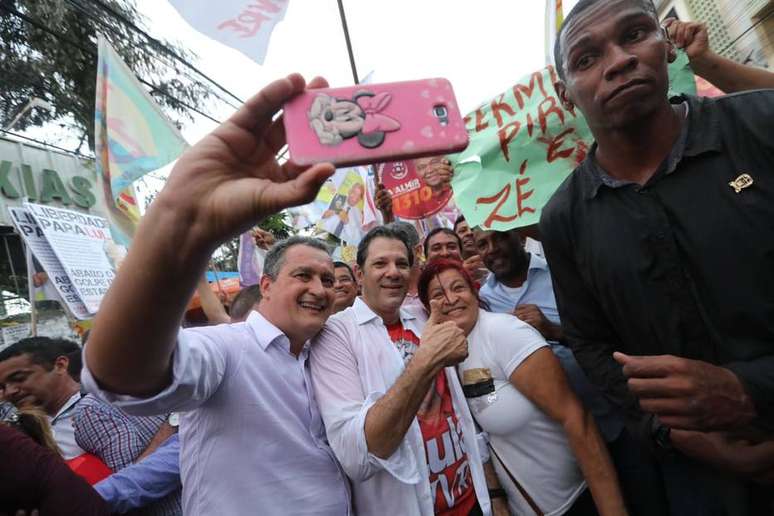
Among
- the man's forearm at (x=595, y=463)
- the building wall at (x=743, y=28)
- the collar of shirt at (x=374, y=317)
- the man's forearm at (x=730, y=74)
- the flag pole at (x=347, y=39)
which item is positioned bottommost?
the man's forearm at (x=595, y=463)

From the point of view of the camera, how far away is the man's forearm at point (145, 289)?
0.80 metres

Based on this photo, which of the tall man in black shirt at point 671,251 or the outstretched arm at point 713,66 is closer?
the tall man in black shirt at point 671,251

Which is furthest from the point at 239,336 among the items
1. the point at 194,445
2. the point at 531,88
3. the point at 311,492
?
the point at 531,88

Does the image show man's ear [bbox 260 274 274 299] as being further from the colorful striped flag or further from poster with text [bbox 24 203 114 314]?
poster with text [bbox 24 203 114 314]

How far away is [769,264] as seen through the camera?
1.00 m

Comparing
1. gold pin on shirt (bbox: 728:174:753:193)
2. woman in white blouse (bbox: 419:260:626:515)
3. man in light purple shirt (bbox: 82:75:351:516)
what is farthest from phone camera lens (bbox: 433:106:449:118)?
woman in white blouse (bbox: 419:260:626:515)

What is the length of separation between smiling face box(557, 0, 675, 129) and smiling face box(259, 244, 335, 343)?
1.25 metres

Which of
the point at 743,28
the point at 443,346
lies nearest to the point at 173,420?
the point at 443,346

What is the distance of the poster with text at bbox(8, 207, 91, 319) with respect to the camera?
11.8 ft

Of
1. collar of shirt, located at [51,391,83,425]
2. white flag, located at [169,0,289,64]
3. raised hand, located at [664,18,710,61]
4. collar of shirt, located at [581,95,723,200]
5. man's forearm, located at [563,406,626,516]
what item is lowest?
man's forearm, located at [563,406,626,516]

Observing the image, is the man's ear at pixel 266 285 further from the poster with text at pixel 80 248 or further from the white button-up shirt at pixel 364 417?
the poster with text at pixel 80 248

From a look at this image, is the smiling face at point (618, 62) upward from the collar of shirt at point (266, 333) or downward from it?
upward

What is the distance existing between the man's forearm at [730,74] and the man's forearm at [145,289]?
6.87 feet

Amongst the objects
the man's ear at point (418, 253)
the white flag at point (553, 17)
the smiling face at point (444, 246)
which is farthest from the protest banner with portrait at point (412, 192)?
the white flag at point (553, 17)
